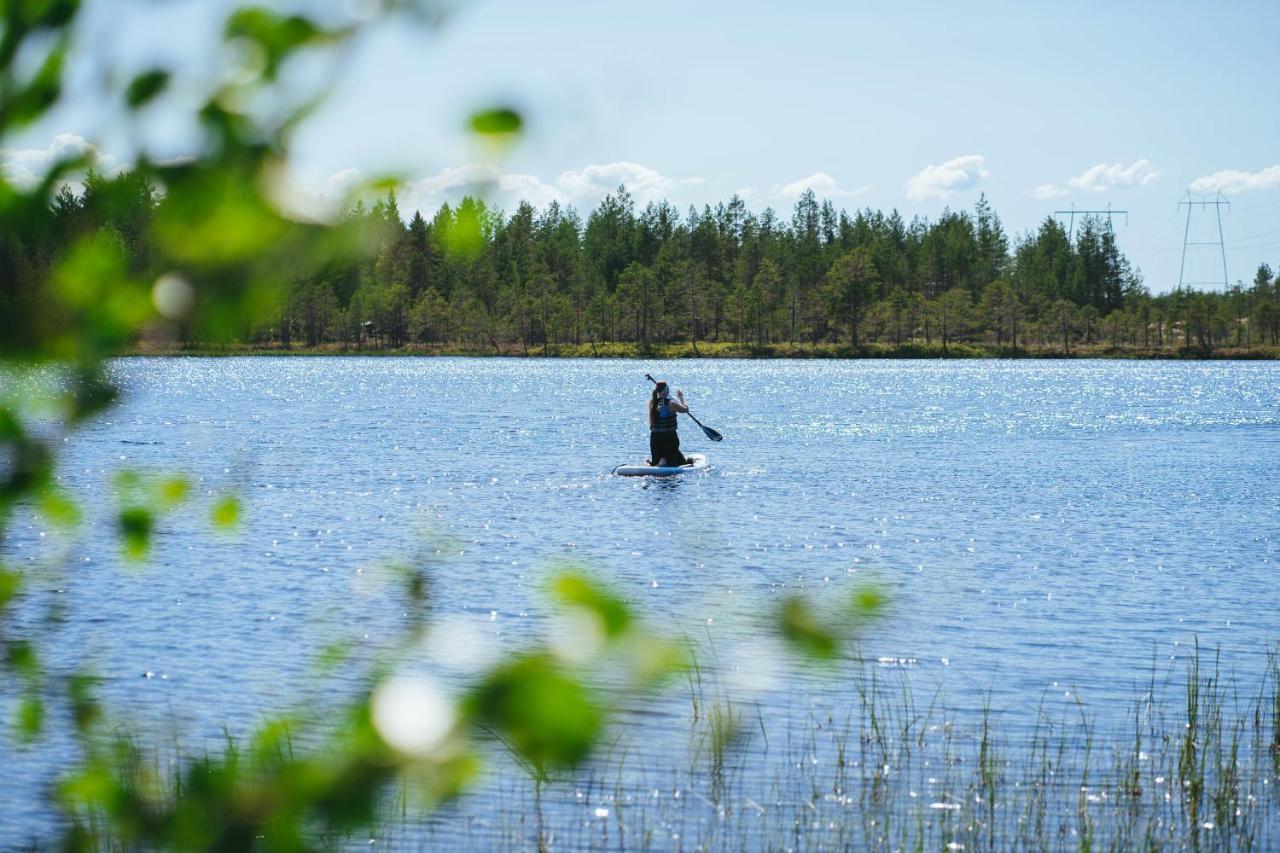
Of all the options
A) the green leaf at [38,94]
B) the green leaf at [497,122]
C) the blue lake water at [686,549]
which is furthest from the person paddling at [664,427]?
the green leaf at [497,122]

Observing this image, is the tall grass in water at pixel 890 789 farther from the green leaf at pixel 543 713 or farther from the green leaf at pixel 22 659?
the green leaf at pixel 543 713

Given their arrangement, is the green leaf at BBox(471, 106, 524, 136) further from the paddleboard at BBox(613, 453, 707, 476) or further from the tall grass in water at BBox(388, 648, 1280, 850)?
the paddleboard at BBox(613, 453, 707, 476)

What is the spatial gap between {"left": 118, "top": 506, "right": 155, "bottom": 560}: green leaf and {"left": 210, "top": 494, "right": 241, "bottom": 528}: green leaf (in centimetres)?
21

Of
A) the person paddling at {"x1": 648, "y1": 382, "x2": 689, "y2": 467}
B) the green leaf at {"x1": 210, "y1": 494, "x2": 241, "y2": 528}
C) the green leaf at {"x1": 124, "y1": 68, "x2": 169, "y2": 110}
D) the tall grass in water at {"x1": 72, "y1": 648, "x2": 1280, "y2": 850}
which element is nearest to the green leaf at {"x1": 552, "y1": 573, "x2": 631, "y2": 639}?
the green leaf at {"x1": 124, "y1": 68, "x2": 169, "y2": 110}

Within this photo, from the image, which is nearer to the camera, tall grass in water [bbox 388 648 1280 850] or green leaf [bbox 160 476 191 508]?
green leaf [bbox 160 476 191 508]

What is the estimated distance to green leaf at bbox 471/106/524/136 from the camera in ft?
6.45

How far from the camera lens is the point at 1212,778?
40.2 feet

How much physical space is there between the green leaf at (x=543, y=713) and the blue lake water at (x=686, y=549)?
7.8 inches

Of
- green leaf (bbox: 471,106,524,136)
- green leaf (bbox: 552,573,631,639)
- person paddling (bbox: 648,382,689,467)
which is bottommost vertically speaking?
person paddling (bbox: 648,382,689,467)

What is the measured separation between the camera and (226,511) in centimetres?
299

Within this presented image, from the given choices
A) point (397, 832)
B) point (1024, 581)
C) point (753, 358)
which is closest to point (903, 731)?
point (397, 832)

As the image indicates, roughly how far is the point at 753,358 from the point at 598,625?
609ft

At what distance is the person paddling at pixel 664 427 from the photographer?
118 ft

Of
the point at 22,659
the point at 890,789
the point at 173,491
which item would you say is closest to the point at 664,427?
the point at 890,789
